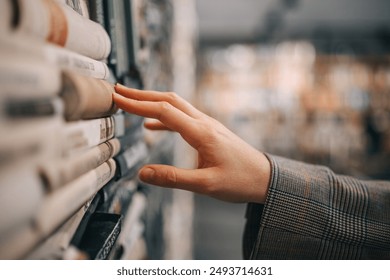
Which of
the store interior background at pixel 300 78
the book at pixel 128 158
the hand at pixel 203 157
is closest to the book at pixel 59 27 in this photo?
the hand at pixel 203 157

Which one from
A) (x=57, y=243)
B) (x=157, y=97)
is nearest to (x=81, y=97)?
(x=57, y=243)

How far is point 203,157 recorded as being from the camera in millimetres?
694

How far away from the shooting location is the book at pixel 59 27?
1.07 feet

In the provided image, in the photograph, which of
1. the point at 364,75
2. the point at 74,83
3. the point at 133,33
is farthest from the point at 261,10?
the point at 74,83

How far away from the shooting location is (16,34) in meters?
0.32

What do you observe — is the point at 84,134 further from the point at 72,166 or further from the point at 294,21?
the point at 294,21

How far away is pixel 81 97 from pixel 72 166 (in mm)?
75

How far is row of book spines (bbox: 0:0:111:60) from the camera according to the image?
315mm

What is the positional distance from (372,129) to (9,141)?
20.7 feet

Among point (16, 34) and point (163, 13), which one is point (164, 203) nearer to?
point (163, 13)

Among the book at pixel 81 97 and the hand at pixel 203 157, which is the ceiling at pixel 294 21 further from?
the book at pixel 81 97

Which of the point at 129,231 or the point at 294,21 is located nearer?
the point at 129,231

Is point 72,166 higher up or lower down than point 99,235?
higher up

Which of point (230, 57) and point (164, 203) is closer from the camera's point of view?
point (164, 203)
